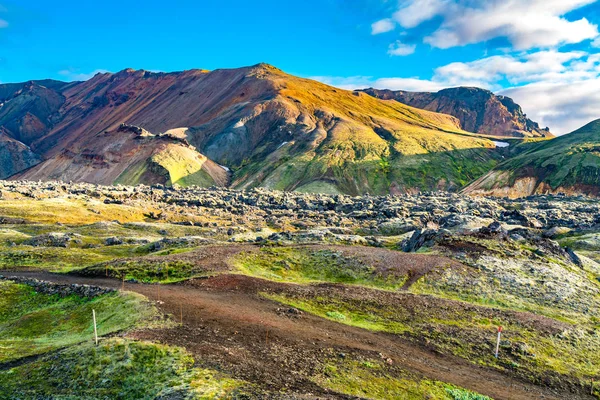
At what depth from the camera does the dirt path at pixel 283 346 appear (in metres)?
20.1

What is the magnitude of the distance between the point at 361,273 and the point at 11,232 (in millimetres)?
52191

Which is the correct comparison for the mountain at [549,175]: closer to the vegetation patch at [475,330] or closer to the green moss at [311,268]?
the green moss at [311,268]

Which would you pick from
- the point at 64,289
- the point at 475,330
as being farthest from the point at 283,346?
the point at 64,289

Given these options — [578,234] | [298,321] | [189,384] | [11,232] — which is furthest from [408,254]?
[11,232]

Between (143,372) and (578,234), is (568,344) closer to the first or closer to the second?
(143,372)

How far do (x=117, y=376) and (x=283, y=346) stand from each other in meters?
8.63

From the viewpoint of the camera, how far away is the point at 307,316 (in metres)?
28.7

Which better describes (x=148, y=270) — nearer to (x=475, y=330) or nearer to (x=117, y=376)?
(x=117, y=376)

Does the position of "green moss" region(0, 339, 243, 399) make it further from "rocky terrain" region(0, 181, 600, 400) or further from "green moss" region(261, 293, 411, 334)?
"green moss" region(261, 293, 411, 334)

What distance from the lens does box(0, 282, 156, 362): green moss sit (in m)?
24.4

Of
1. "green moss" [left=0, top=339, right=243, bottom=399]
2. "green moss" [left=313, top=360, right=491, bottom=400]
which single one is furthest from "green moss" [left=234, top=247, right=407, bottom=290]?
"green moss" [left=0, top=339, right=243, bottom=399]

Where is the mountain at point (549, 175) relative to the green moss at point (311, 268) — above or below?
above

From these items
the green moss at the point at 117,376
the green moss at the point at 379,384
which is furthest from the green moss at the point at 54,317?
the green moss at the point at 379,384

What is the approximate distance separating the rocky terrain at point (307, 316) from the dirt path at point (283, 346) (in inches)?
4.4
